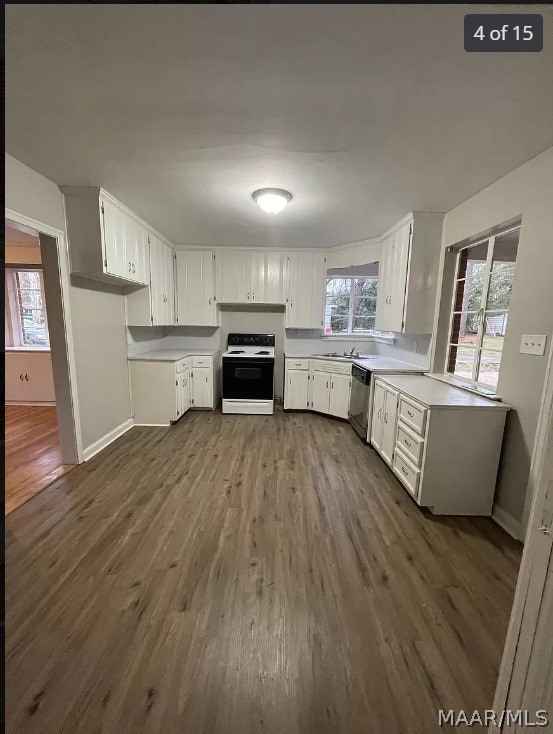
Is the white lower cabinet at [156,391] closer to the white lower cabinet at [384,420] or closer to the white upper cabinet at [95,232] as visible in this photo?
the white upper cabinet at [95,232]

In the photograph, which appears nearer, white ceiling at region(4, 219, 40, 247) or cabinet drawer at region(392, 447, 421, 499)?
cabinet drawer at region(392, 447, 421, 499)

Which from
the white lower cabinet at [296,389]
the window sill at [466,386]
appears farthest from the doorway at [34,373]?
the window sill at [466,386]

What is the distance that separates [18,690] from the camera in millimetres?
1062

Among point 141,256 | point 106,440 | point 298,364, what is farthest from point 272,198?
point 106,440

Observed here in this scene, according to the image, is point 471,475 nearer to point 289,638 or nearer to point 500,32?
point 289,638

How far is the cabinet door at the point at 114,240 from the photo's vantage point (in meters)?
2.61

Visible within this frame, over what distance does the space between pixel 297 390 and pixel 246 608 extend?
3.11 metres

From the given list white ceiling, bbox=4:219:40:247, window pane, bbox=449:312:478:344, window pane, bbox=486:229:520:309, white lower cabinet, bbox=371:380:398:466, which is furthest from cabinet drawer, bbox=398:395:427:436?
white ceiling, bbox=4:219:40:247

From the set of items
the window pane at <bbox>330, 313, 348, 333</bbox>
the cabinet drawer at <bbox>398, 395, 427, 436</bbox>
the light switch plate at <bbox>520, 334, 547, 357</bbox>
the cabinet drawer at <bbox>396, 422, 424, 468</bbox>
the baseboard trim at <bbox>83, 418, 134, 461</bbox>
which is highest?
the window pane at <bbox>330, 313, 348, 333</bbox>

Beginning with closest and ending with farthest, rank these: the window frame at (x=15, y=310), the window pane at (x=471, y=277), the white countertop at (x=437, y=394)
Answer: the white countertop at (x=437, y=394), the window pane at (x=471, y=277), the window frame at (x=15, y=310)

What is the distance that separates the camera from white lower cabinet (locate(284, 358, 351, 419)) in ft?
12.9

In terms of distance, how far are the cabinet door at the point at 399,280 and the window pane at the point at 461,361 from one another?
572mm

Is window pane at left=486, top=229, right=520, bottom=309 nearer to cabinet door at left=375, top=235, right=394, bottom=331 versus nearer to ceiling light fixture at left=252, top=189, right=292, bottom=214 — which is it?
cabinet door at left=375, top=235, right=394, bottom=331

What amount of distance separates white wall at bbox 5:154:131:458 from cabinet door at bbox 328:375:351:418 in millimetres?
2739
